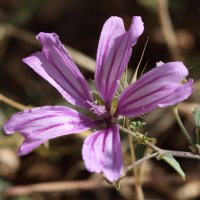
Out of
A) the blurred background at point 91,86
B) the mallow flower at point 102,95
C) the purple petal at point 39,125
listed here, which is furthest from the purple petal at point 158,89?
the blurred background at point 91,86

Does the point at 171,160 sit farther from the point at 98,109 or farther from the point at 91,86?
the point at 91,86

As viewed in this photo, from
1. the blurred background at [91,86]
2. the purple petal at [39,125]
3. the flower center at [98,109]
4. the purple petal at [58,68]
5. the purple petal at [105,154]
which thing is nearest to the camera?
the purple petal at [105,154]

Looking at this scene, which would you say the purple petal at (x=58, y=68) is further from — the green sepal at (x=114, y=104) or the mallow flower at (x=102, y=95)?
the green sepal at (x=114, y=104)

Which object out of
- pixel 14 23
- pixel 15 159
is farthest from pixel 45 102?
pixel 14 23

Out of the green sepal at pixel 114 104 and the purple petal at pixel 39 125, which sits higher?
the purple petal at pixel 39 125

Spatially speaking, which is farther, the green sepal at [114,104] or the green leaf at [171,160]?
the green sepal at [114,104]

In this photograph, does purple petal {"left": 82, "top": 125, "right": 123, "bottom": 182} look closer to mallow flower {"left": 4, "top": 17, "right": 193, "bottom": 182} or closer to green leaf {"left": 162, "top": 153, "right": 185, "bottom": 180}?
mallow flower {"left": 4, "top": 17, "right": 193, "bottom": 182}

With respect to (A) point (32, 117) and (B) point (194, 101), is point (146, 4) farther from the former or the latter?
(A) point (32, 117)
